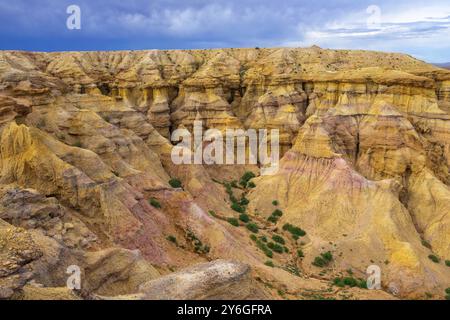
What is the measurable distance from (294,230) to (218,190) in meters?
8.45

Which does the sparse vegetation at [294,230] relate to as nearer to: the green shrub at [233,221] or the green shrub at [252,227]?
the green shrub at [252,227]

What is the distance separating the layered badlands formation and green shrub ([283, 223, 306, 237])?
0.52m

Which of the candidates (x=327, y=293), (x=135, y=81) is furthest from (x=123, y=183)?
(x=135, y=81)

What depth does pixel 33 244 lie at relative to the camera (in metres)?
13.8

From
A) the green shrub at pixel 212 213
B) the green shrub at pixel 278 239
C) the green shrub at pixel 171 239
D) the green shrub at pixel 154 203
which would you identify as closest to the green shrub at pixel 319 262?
the green shrub at pixel 278 239

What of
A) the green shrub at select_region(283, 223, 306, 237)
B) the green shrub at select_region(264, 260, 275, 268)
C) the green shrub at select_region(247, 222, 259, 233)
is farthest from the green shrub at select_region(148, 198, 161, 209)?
the green shrub at select_region(283, 223, 306, 237)

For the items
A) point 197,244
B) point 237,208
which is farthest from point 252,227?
point 197,244

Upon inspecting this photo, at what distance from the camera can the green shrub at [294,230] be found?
32.2 metres

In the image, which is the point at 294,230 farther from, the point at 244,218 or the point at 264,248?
the point at 264,248

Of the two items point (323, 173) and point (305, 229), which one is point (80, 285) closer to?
point (305, 229)

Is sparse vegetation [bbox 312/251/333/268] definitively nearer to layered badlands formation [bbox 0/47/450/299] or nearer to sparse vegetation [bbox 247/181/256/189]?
layered badlands formation [bbox 0/47/450/299]

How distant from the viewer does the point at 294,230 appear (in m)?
32.5

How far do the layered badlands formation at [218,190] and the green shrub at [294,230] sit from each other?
1.70ft
